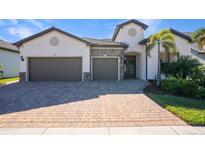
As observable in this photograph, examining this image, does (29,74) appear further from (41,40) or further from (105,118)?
(105,118)

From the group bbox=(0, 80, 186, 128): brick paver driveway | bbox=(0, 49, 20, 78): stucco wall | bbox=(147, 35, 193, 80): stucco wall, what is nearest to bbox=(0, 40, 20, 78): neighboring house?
bbox=(0, 49, 20, 78): stucco wall

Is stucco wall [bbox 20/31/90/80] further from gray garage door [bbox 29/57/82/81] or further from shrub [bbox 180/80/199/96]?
shrub [bbox 180/80/199/96]

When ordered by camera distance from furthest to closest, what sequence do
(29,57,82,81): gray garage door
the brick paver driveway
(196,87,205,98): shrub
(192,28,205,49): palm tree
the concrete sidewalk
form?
(29,57,82,81): gray garage door < (192,28,205,49): palm tree < (196,87,205,98): shrub < the brick paver driveway < the concrete sidewalk

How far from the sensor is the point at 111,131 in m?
6.03

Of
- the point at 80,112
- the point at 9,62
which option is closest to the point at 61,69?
the point at 9,62

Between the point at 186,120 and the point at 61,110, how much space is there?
14.8 feet

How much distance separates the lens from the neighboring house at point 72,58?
65.0 ft

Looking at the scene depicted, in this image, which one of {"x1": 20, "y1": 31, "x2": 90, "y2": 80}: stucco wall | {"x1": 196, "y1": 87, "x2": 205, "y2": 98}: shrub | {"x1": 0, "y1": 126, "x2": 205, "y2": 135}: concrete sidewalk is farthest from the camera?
{"x1": 20, "y1": 31, "x2": 90, "y2": 80}: stucco wall

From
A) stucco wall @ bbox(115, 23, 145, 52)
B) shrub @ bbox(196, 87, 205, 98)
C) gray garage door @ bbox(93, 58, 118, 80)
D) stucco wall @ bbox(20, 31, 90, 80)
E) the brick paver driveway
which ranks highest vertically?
stucco wall @ bbox(115, 23, 145, 52)

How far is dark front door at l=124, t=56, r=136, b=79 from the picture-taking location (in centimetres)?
2438

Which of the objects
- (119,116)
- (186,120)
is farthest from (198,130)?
(119,116)

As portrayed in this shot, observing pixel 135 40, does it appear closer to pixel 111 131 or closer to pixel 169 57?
pixel 169 57

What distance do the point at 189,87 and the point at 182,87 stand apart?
424 millimetres
